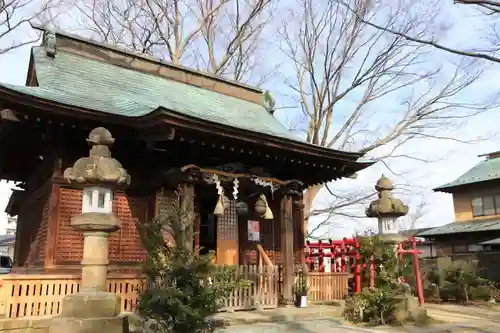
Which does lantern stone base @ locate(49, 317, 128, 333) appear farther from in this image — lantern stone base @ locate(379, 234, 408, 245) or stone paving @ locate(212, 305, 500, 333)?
lantern stone base @ locate(379, 234, 408, 245)

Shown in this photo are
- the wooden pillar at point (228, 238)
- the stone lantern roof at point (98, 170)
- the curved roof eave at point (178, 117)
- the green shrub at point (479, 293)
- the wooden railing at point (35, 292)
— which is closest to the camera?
the stone lantern roof at point (98, 170)

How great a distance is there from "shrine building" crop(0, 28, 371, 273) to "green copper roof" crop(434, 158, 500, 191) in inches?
788

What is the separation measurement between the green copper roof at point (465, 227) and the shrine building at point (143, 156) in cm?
1756

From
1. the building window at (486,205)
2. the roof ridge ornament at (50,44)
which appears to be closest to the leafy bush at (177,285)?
the roof ridge ornament at (50,44)

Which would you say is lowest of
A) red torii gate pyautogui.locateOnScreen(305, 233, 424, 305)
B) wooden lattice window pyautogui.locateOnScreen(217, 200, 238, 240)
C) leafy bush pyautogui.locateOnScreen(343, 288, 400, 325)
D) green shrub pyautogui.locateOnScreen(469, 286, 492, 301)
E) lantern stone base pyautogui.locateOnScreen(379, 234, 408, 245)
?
green shrub pyautogui.locateOnScreen(469, 286, 492, 301)

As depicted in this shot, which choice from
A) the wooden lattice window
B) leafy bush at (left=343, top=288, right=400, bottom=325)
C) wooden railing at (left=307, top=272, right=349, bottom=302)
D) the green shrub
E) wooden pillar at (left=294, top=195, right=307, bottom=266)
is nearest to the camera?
leafy bush at (left=343, top=288, right=400, bottom=325)

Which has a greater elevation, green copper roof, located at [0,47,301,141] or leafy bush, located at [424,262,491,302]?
green copper roof, located at [0,47,301,141]

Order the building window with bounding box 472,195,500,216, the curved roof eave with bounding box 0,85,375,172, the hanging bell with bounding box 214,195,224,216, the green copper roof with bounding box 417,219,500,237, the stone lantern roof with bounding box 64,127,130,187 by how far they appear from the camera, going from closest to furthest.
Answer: the stone lantern roof with bounding box 64,127,130,187 → the curved roof eave with bounding box 0,85,375,172 → the hanging bell with bounding box 214,195,224,216 → the green copper roof with bounding box 417,219,500,237 → the building window with bounding box 472,195,500,216

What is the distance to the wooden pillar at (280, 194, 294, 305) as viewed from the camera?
11.1 meters

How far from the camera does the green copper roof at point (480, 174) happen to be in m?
28.4

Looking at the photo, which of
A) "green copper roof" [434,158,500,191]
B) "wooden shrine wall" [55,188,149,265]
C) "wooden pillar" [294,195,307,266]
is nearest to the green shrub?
"wooden pillar" [294,195,307,266]

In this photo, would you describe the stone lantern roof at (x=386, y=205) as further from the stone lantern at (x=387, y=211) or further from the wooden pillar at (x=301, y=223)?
the wooden pillar at (x=301, y=223)

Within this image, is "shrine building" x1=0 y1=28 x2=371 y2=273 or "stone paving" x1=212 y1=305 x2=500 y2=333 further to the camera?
"shrine building" x1=0 y1=28 x2=371 y2=273

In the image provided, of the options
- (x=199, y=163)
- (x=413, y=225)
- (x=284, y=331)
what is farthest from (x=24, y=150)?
(x=413, y=225)
